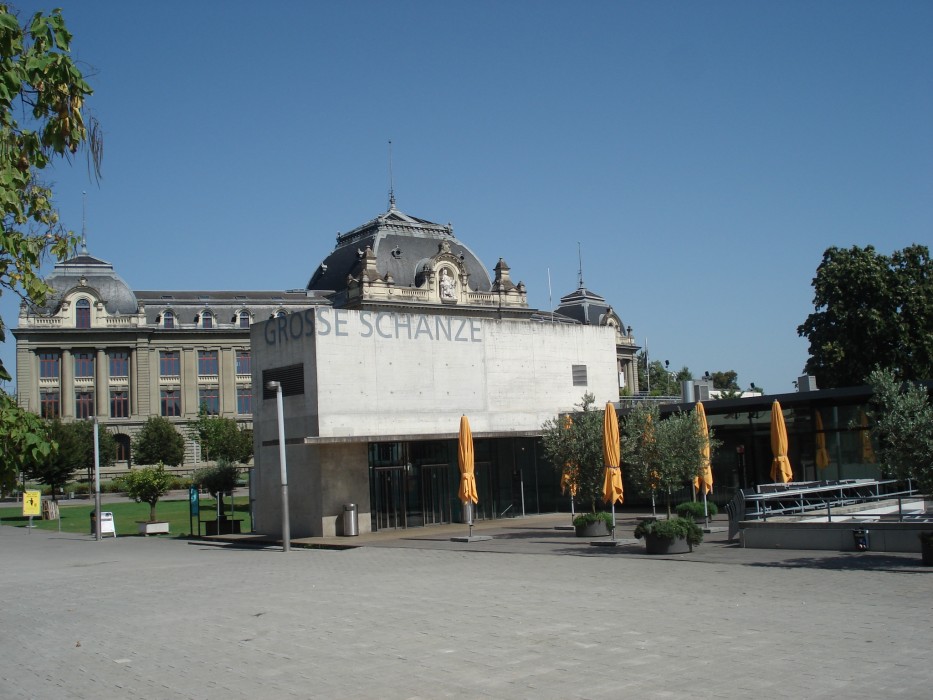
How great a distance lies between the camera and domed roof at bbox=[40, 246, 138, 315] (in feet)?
310

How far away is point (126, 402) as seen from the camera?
317 feet

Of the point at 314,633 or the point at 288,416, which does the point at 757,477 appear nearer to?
the point at 288,416

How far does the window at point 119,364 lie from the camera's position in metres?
96.1

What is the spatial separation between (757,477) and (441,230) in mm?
65237

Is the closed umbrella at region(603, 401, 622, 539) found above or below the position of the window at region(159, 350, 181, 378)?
below

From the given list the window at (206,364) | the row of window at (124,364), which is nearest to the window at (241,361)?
the row of window at (124,364)

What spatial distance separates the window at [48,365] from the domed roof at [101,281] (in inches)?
218

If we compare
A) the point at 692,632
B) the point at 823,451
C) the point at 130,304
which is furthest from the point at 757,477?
the point at 130,304

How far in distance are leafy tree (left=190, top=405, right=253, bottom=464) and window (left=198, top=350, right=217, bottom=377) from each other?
13381 millimetres

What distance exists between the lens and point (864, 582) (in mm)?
15969

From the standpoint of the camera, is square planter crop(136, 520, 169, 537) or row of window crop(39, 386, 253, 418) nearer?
square planter crop(136, 520, 169, 537)

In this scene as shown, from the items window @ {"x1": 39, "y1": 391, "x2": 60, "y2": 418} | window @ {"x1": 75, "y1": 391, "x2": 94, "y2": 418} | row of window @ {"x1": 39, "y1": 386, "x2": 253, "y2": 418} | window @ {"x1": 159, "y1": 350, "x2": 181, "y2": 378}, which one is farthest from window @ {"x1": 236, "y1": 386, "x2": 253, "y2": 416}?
window @ {"x1": 39, "y1": 391, "x2": 60, "y2": 418}

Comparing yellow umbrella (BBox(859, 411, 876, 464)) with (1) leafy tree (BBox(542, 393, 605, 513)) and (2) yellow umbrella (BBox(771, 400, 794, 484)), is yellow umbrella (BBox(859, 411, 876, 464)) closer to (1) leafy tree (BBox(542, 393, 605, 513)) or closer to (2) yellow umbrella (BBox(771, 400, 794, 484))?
(2) yellow umbrella (BBox(771, 400, 794, 484))

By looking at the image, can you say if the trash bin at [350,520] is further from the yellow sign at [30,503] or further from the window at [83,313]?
the window at [83,313]
